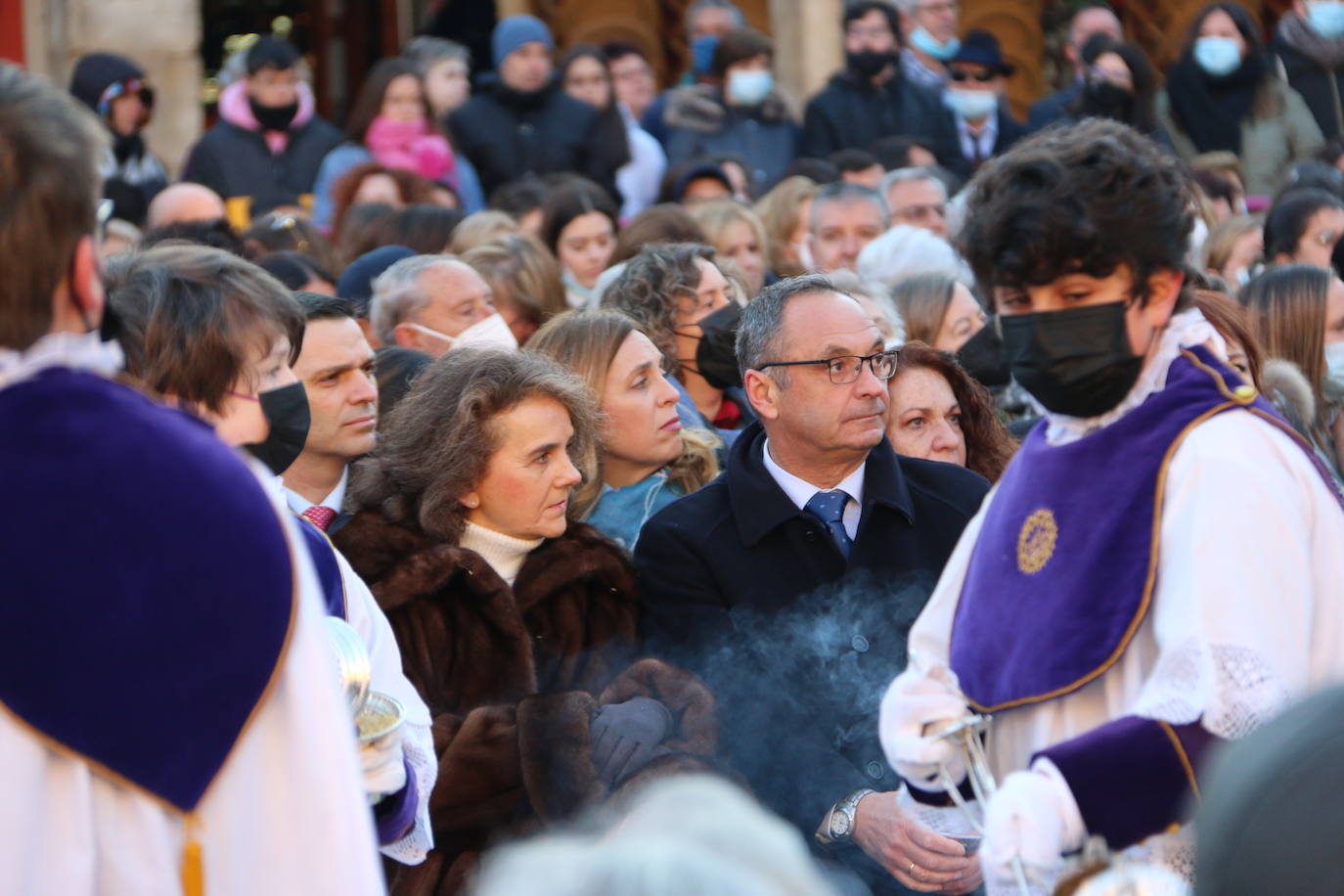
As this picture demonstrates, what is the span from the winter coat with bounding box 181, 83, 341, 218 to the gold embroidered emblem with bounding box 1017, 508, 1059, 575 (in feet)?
→ 22.8

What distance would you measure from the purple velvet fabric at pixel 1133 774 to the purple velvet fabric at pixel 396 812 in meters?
1.21

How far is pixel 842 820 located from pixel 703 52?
25.5 ft

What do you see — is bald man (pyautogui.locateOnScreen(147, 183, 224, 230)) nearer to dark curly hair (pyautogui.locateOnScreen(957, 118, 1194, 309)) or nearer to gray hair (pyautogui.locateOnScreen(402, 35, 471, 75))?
gray hair (pyautogui.locateOnScreen(402, 35, 471, 75))

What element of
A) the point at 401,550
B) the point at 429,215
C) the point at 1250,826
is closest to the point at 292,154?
the point at 429,215

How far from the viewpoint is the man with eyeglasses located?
4676 mm

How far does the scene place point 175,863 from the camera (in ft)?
8.06

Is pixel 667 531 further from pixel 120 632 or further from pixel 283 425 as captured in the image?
pixel 120 632

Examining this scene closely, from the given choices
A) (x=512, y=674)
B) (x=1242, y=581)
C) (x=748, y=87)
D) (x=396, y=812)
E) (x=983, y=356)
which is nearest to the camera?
(x=1242, y=581)

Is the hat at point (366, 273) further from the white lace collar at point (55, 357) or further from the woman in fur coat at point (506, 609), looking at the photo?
the white lace collar at point (55, 357)

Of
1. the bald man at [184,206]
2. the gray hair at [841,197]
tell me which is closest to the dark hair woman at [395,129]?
the bald man at [184,206]

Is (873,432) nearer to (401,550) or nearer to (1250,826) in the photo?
(401,550)

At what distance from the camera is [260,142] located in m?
9.82

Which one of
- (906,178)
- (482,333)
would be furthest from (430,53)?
(482,333)

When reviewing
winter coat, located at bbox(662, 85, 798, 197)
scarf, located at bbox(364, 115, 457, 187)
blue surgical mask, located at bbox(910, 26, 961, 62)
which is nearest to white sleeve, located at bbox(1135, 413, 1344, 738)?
scarf, located at bbox(364, 115, 457, 187)
